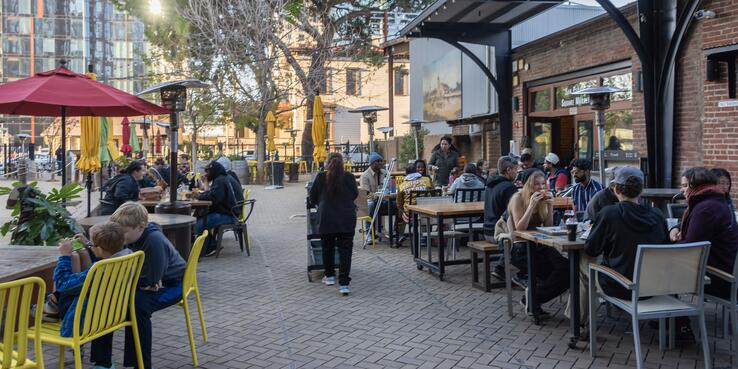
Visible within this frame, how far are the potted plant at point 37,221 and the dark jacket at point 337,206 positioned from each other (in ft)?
8.21

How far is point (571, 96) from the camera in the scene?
43.1 ft

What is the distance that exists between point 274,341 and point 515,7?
30.8ft

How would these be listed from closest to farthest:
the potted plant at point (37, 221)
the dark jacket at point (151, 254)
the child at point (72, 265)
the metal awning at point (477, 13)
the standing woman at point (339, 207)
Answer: the child at point (72, 265), the dark jacket at point (151, 254), the potted plant at point (37, 221), the standing woman at point (339, 207), the metal awning at point (477, 13)

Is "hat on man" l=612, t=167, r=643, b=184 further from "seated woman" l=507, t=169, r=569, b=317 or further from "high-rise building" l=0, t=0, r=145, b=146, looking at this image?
"high-rise building" l=0, t=0, r=145, b=146

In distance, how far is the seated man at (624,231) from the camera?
4680mm

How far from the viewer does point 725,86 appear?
8766mm

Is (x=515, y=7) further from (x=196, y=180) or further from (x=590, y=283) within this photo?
(x=590, y=283)

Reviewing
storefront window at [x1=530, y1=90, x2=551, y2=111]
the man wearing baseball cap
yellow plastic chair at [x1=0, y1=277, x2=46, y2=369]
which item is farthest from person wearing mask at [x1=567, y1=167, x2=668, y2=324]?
storefront window at [x1=530, y1=90, x2=551, y2=111]

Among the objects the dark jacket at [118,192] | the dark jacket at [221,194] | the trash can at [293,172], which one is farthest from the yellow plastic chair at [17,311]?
the trash can at [293,172]

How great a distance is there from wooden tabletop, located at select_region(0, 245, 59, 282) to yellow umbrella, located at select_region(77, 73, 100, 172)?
3875mm

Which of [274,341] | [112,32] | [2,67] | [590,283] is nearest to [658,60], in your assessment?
[590,283]

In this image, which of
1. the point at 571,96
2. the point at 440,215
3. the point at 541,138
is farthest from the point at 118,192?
the point at 541,138

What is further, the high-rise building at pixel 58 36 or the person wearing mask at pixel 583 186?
the high-rise building at pixel 58 36

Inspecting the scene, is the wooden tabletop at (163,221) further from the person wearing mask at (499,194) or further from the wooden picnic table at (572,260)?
the wooden picnic table at (572,260)
